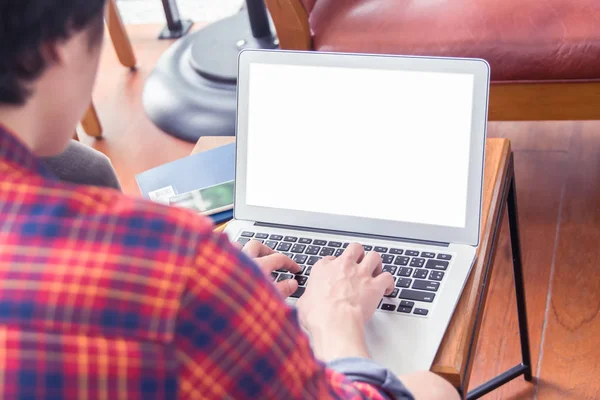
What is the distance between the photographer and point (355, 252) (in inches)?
32.5

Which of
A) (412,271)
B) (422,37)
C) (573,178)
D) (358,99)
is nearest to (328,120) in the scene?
(358,99)

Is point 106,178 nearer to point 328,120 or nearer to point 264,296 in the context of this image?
point 328,120

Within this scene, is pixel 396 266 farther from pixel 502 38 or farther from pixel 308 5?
pixel 308 5

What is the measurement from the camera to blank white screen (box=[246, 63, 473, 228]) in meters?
0.88

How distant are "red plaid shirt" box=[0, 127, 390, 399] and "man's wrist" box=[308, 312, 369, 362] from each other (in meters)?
0.26

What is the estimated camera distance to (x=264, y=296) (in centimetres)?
42

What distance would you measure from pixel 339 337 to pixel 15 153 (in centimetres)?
37

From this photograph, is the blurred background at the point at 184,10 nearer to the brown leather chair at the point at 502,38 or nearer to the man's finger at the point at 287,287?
the brown leather chair at the point at 502,38

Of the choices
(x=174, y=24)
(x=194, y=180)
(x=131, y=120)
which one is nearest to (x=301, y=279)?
(x=194, y=180)

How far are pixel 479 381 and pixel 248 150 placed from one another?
26.7 inches

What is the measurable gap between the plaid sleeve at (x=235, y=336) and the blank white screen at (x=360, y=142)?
491mm

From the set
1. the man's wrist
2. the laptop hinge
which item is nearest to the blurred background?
the laptop hinge

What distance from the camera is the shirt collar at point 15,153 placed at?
0.39 metres

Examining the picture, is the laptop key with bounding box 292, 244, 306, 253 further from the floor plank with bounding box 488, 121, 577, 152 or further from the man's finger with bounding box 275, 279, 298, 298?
the floor plank with bounding box 488, 121, 577, 152
